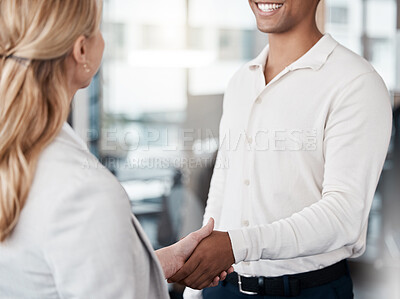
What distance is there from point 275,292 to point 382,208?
1.59 meters

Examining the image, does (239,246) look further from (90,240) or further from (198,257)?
(90,240)

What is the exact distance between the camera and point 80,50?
1064 millimetres

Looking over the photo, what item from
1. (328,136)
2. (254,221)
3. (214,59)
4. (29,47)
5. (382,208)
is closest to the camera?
(29,47)

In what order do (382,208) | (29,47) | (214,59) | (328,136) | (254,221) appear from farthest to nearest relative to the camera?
1. (214,59)
2. (382,208)
3. (254,221)
4. (328,136)
5. (29,47)

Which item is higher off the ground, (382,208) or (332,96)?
(332,96)

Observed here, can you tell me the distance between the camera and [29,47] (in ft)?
3.22

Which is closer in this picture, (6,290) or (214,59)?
(6,290)

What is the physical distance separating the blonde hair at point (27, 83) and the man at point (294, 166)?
0.65 metres

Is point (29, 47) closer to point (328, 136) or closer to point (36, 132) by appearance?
point (36, 132)

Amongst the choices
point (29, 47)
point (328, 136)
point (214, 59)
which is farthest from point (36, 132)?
point (214, 59)

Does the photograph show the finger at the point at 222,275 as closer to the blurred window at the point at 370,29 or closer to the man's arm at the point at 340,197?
the man's arm at the point at 340,197

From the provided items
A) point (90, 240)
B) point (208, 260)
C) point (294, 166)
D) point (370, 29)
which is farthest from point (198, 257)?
point (370, 29)

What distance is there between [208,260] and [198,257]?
3cm

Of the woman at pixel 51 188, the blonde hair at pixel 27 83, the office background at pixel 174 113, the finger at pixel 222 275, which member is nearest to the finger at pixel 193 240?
the finger at pixel 222 275
